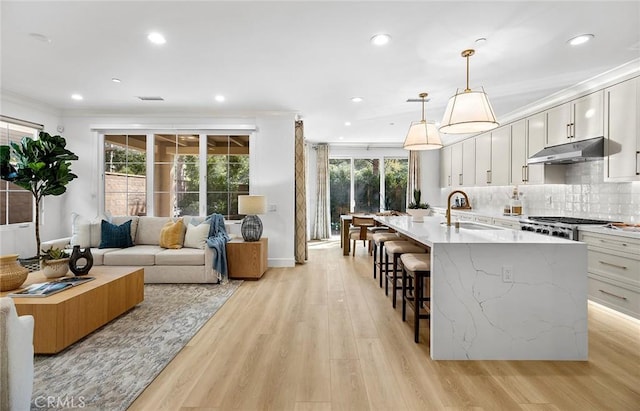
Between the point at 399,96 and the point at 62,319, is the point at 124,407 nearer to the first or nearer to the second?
the point at 62,319

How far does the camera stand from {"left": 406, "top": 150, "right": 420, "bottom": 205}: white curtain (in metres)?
8.02

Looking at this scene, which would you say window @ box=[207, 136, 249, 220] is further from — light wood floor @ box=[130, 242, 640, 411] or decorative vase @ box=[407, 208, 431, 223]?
decorative vase @ box=[407, 208, 431, 223]

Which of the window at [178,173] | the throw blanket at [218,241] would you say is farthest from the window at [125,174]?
the throw blanket at [218,241]

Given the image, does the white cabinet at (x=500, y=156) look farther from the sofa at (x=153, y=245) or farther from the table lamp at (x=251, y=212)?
the sofa at (x=153, y=245)

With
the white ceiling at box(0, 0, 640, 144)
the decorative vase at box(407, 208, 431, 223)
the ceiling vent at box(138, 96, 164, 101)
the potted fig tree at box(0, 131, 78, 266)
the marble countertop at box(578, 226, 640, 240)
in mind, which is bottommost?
the marble countertop at box(578, 226, 640, 240)

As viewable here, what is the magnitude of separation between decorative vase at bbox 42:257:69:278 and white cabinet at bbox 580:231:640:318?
545 cm

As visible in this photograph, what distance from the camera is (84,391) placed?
75.8 inches

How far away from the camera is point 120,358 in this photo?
2.32 metres

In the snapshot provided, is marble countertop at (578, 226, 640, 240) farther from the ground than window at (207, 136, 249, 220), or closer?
closer

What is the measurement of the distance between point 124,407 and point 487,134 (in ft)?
20.6

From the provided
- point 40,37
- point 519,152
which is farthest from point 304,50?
point 519,152

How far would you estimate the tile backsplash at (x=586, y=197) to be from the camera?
359cm

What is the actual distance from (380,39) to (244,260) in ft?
10.8

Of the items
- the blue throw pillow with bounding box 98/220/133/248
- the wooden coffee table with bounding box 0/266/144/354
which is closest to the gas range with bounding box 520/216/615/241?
the wooden coffee table with bounding box 0/266/144/354
